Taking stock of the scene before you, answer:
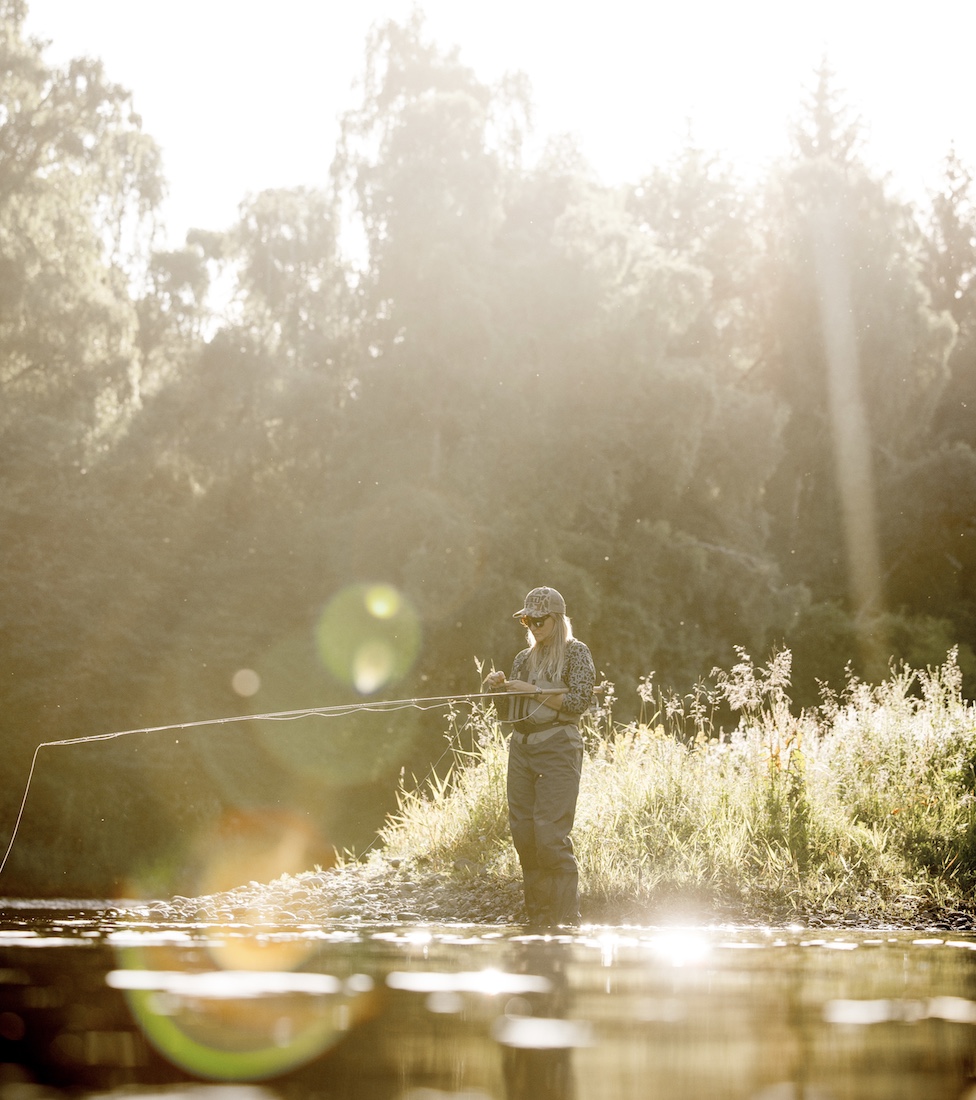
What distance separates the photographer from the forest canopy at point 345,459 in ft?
92.7

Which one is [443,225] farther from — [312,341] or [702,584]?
[702,584]

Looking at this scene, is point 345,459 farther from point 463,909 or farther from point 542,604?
point 542,604

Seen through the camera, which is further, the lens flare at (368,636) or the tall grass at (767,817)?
the lens flare at (368,636)

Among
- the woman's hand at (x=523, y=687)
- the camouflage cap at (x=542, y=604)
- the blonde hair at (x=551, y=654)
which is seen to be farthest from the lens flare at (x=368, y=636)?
the woman's hand at (x=523, y=687)

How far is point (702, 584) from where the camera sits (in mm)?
32688

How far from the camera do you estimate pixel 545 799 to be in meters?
7.76

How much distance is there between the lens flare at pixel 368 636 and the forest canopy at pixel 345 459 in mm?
→ 66

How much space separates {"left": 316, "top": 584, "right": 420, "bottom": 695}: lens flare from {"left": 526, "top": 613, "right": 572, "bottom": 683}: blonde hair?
71.4 ft

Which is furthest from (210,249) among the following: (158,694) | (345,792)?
(345,792)

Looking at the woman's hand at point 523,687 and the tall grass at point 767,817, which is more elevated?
the woman's hand at point 523,687

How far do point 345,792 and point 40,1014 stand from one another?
1010 inches

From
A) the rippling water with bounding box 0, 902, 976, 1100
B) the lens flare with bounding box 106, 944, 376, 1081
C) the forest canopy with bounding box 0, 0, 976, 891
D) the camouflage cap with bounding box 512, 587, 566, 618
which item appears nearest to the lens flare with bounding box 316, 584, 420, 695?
the forest canopy with bounding box 0, 0, 976, 891

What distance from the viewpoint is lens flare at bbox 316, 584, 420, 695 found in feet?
97.8

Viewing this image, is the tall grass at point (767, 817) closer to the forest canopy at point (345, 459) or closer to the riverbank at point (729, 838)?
the riverbank at point (729, 838)
